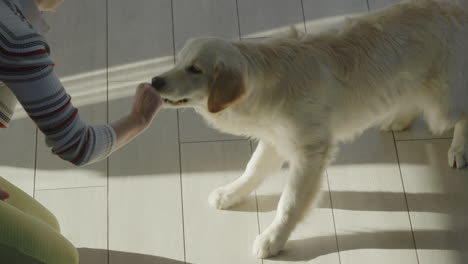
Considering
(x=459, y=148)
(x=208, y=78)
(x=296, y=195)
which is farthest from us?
(x=459, y=148)

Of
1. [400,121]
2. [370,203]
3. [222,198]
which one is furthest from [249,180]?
[400,121]

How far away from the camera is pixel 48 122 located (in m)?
1.30

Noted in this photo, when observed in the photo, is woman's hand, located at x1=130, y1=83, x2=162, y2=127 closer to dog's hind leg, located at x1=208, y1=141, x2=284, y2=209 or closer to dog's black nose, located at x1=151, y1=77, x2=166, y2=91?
dog's black nose, located at x1=151, y1=77, x2=166, y2=91

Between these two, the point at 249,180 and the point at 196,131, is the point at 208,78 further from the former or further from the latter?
the point at 196,131

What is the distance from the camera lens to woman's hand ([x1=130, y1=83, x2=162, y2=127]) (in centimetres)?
161

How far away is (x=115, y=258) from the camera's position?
2.19 metres

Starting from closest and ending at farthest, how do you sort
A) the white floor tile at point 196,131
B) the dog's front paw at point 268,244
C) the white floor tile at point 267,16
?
the dog's front paw at point 268,244 < the white floor tile at point 196,131 < the white floor tile at point 267,16

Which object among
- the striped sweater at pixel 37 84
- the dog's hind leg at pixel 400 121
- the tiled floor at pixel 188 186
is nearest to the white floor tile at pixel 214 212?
the tiled floor at pixel 188 186

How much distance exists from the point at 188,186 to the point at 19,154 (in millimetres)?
811

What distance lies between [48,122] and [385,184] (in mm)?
1632

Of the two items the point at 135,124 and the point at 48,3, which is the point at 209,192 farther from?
the point at 48,3

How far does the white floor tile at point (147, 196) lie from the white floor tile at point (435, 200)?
1.05 metres

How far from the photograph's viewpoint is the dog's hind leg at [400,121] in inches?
98.0

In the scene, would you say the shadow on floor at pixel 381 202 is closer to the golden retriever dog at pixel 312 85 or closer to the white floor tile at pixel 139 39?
the golden retriever dog at pixel 312 85
